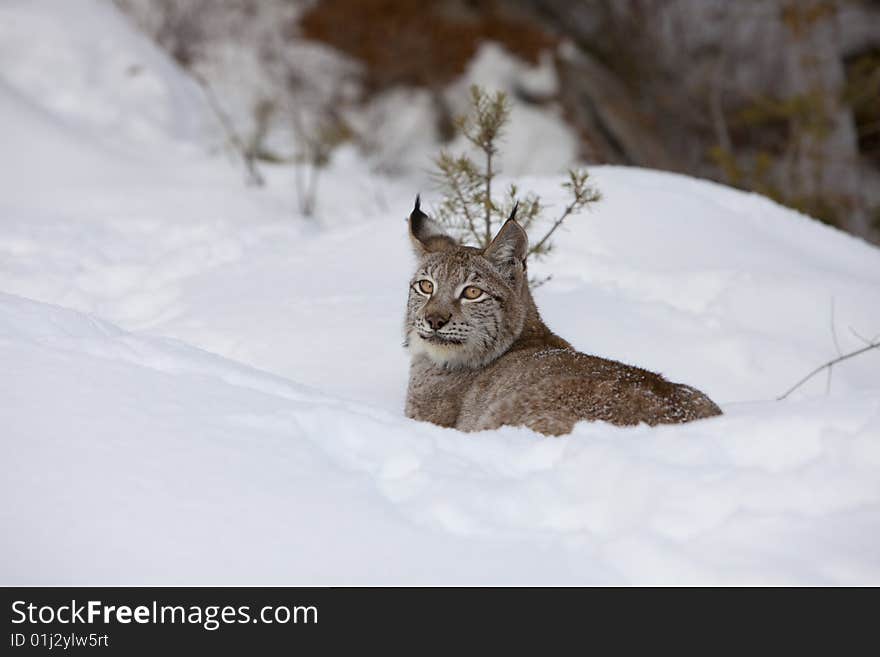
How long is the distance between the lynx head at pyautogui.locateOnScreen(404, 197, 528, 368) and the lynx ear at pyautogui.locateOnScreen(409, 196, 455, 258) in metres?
0.19

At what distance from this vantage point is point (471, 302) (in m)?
4.87

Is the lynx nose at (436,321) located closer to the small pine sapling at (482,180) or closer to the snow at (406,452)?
the snow at (406,452)

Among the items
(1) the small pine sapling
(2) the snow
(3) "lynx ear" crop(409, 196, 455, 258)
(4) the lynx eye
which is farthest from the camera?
(1) the small pine sapling

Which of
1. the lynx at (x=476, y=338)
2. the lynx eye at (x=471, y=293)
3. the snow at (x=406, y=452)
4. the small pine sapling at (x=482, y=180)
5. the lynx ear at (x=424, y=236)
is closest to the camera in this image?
the snow at (x=406, y=452)

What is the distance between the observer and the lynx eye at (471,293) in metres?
4.88

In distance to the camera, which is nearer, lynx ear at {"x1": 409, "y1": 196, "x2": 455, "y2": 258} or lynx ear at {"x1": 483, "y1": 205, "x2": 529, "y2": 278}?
lynx ear at {"x1": 483, "y1": 205, "x2": 529, "y2": 278}

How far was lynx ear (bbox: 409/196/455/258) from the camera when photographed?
5.31 m

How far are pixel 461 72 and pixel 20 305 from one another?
42.8 feet

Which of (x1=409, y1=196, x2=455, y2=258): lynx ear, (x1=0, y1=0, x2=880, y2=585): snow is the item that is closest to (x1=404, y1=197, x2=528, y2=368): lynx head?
(x1=409, y1=196, x2=455, y2=258): lynx ear

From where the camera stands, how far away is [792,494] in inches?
107

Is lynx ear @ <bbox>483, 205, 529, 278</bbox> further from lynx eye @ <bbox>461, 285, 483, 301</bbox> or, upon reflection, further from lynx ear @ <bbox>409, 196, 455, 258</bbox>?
lynx ear @ <bbox>409, 196, 455, 258</bbox>

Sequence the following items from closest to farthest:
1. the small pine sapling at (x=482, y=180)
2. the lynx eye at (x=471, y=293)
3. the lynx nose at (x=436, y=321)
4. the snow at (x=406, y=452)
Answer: the snow at (x=406, y=452)
the lynx nose at (x=436, y=321)
the lynx eye at (x=471, y=293)
the small pine sapling at (x=482, y=180)

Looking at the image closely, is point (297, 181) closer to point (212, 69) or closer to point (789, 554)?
point (212, 69)

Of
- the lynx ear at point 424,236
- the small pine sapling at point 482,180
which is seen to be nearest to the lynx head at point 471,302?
the lynx ear at point 424,236
